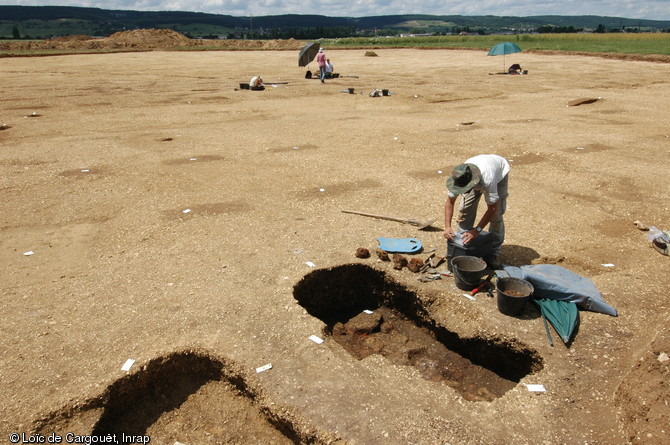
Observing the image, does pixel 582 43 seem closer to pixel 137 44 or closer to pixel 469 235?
pixel 137 44

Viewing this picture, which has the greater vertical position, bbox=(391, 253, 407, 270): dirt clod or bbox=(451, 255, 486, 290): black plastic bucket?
bbox=(451, 255, 486, 290): black plastic bucket

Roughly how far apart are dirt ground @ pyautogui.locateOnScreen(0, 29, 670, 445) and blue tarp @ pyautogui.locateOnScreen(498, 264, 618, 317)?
0.52ft

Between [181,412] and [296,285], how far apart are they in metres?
2.07

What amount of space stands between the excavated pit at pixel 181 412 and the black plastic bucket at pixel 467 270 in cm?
278

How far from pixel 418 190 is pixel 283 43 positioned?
209ft

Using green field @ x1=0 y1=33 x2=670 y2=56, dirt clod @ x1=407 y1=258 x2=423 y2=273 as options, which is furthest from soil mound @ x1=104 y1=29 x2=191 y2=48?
dirt clod @ x1=407 y1=258 x2=423 y2=273

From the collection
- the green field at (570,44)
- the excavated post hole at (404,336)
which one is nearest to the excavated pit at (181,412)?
the excavated post hole at (404,336)

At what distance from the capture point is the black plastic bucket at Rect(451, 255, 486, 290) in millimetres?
5840

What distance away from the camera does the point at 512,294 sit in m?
5.63

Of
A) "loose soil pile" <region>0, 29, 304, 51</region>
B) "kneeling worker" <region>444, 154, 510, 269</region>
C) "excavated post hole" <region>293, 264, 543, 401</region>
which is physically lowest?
"excavated post hole" <region>293, 264, 543, 401</region>

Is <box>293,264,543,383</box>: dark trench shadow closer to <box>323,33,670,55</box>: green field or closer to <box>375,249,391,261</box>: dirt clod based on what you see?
<box>375,249,391,261</box>: dirt clod

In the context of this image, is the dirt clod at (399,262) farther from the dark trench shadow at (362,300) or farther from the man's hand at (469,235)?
the man's hand at (469,235)

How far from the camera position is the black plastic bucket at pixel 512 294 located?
5.37 metres

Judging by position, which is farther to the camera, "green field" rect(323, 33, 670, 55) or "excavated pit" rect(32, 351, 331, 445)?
"green field" rect(323, 33, 670, 55)
